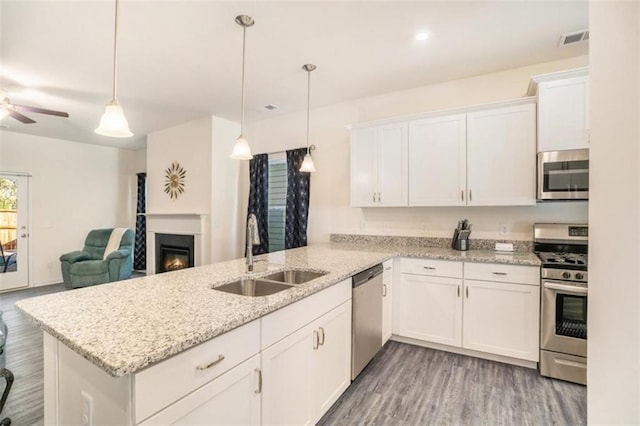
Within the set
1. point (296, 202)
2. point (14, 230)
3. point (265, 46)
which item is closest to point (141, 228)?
point (14, 230)

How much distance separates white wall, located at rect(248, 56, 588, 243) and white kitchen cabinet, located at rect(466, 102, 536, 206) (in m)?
0.33

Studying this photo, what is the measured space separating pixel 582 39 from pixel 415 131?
4.97ft

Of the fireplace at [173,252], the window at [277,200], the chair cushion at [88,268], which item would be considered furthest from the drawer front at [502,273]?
the chair cushion at [88,268]

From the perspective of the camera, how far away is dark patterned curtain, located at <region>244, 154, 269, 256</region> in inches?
182

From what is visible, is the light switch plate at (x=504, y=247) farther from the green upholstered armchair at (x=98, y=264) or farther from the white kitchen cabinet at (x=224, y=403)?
the green upholstered armchair at (x=98, y=264)

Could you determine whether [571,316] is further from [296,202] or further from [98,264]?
[98,264]

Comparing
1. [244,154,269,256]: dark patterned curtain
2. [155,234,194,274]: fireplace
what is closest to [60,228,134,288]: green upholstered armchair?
[155,234,194,274]: fireplace

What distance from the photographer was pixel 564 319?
2.39m

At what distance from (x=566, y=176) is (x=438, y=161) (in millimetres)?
1073

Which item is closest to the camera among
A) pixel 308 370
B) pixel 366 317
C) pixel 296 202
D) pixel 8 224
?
pixel 308 370

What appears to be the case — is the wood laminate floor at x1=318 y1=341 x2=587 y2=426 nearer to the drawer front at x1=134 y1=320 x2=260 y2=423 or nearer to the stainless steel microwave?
the drawer front at x1=134 y1=320 x2=260 y2=423

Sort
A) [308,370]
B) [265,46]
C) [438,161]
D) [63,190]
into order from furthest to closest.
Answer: [63,190]
[438,161]
[265,46]
[308,370]

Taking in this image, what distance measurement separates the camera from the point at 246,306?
1.38 m

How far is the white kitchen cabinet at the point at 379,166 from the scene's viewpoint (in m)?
3.38
